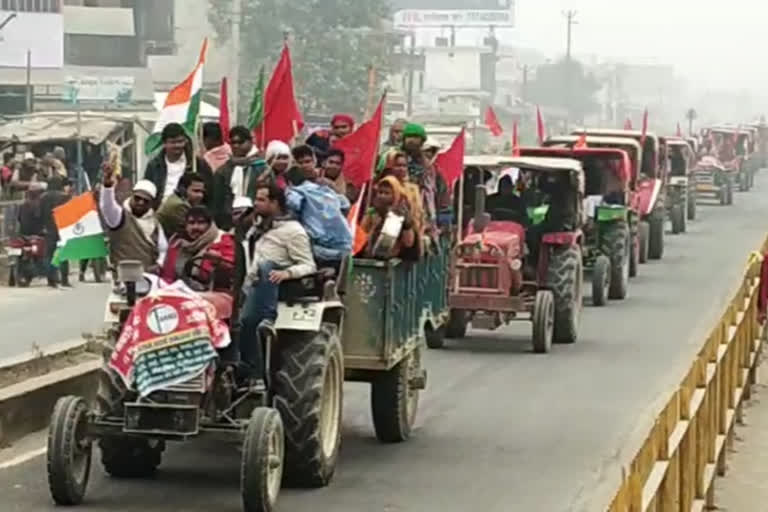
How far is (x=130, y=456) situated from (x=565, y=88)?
9707cm

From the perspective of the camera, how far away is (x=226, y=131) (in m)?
13.0

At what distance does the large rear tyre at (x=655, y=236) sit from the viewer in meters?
33.7

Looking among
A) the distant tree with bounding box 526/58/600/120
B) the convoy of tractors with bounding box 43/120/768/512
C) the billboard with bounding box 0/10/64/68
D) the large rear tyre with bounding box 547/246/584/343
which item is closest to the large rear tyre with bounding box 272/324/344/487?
the convoy of tractors with bounding box 43/120/768/512

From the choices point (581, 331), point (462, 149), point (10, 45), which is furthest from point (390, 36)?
point (462, 149)

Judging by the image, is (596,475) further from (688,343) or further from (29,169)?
(29,169)

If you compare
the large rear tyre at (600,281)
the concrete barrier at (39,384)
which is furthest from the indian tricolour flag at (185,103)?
the large rear tyre at (600,281)

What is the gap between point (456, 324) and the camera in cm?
2036

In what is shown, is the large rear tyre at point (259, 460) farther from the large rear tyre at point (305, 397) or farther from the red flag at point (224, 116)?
the red flag at point (224, 116)

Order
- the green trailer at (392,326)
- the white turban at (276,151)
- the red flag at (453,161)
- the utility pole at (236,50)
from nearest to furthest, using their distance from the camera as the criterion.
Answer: the white turban at (276,151) < the green trailer at (392,326) < the red flag at (453,161) < the utility pole at (236,50)

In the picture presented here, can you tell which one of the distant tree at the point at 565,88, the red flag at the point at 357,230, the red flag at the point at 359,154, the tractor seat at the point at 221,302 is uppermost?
the red flag at the point at 359,154

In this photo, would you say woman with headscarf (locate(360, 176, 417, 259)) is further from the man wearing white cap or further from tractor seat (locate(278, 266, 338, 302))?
the man wearing white cap

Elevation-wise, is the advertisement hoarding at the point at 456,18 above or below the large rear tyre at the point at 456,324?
above

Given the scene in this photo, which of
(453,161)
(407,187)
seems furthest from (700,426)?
(453,161)

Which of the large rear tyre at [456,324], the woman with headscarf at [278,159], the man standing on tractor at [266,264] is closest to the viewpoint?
the man standing on tractor at [266,264]
